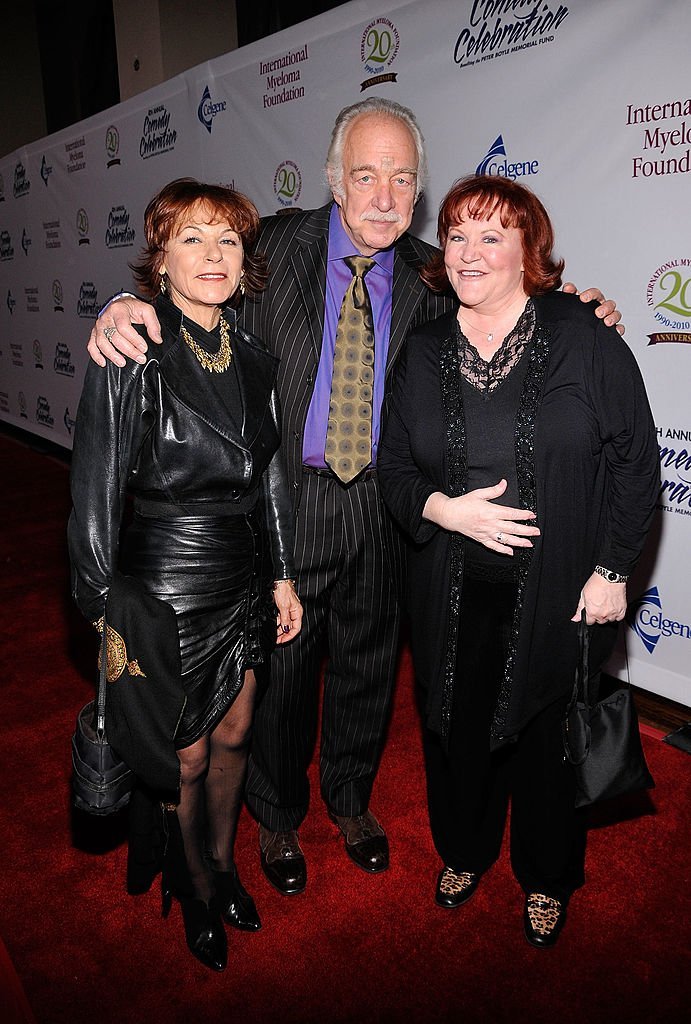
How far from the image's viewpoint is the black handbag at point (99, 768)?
76.5 inches

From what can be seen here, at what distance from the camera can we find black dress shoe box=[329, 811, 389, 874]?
2.66 metres

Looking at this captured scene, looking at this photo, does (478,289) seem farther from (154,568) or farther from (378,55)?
(378,55)

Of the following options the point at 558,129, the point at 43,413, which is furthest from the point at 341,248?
the point at 43,413

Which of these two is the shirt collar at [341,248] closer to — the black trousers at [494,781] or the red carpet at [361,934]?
the black trousers at [494,781]

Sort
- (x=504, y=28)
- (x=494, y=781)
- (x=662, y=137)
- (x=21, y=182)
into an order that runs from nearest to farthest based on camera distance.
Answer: (x=494, y=781) < (x=662, y=137) < (x=504, y=28) < (x=21, y=182)

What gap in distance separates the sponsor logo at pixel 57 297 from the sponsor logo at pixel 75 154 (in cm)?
120

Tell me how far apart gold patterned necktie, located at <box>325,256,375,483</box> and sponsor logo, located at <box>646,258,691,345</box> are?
1558 millimetres

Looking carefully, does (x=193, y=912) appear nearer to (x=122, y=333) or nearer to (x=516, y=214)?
(x=122, y=333)

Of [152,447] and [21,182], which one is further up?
[21,182]

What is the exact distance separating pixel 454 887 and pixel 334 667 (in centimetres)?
76

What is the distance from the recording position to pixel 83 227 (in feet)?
25.9

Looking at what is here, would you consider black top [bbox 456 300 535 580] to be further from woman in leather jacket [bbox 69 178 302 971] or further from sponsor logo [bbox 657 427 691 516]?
sponsor logo [bbox 657 427 691 516]

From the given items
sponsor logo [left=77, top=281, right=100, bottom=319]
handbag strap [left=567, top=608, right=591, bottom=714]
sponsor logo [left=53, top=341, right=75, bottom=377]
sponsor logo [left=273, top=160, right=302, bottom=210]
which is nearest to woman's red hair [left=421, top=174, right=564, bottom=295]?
handbag strap [left=567, top=608, right=591, bottom=714]

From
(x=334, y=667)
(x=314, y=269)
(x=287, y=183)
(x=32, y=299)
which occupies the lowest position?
(x=334, y=667)
